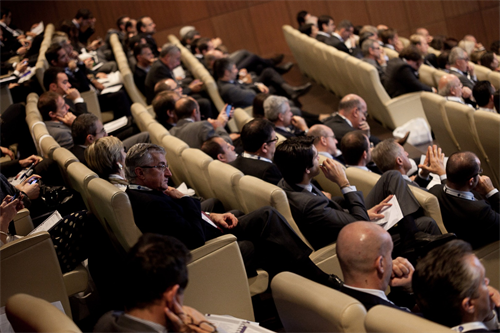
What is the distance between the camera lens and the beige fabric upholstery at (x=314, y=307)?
158 cm

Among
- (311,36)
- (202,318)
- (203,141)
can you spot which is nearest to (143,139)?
(203,141)

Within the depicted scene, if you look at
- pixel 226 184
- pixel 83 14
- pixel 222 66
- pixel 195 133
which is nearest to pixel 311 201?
pixel 226 184

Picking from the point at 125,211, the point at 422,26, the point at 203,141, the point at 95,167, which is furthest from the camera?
the point at 422,26

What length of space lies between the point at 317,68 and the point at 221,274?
5281 millimetres

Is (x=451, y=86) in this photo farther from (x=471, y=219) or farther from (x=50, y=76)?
(x=50, y=76)

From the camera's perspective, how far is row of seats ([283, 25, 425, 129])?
565cm

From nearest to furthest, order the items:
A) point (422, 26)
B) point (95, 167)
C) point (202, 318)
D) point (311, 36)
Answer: point (202, 318), point (95, 167), point (311, 36), point (422, 26)

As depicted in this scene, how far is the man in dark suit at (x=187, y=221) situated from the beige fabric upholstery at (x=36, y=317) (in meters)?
0.87

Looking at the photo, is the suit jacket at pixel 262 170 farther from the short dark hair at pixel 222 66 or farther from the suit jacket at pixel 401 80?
the suit jacket at pixel 401 80

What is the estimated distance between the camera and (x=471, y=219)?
9.14 ft

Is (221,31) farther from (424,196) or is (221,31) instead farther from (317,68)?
(424,196)

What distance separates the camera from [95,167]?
306 cm

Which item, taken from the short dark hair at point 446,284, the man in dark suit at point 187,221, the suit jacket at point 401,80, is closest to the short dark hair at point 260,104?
the suit jacket at point 401,80

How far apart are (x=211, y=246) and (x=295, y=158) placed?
65 centimetres
